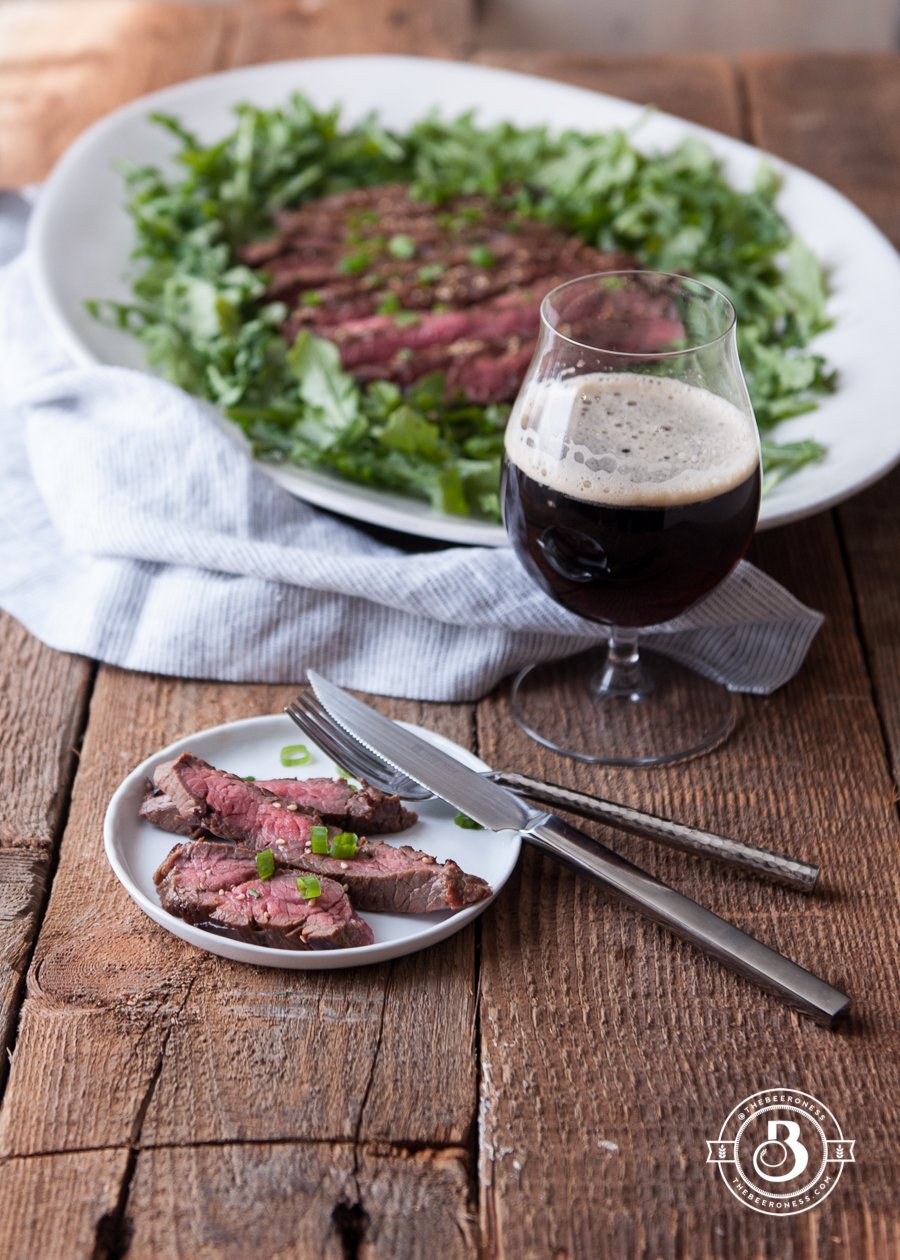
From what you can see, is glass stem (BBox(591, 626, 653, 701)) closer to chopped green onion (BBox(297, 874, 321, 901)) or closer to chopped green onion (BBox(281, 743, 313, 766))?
chopped green onion (BBox(281, 743, 313, 766))

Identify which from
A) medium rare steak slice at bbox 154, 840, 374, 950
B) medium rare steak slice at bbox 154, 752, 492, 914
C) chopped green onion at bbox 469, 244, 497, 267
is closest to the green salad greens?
chopped green onion at bbox 469, 244, 497, 267

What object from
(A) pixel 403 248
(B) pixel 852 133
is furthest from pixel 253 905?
(B) pixel 852 133

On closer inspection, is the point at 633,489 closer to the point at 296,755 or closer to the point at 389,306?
the point at 296,755

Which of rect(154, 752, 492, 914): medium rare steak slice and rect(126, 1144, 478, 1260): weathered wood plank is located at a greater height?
rect(154, 752, 492, 914): medium rare steak slice

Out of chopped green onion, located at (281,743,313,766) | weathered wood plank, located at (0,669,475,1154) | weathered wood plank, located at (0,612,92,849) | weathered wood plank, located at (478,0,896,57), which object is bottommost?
weathered wood plank, located at (478,0,896,57)

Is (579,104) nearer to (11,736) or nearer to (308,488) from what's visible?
(308,488)

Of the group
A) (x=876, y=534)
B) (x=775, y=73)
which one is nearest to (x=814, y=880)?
(x=876, y=534)
